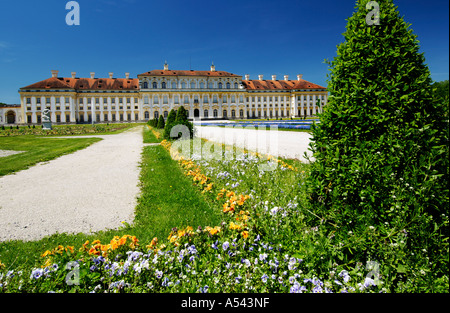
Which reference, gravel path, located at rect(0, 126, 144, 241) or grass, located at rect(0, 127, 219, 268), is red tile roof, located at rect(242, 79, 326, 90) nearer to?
gravel path, located at rect(0, 126, 144, 241)

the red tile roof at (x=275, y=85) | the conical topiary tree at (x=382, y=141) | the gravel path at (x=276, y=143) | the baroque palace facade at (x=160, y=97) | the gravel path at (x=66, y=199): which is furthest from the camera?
the red tile roof at (x=275, y=85)

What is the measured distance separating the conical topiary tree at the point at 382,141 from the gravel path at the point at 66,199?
263 cm

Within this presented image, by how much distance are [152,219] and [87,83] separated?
7082 cm

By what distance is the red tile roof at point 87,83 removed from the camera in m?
58.7

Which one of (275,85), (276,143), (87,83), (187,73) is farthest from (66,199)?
(275,85)

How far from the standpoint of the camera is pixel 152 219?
3307 mm

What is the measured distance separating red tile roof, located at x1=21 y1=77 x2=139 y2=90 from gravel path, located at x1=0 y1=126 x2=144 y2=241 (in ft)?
208

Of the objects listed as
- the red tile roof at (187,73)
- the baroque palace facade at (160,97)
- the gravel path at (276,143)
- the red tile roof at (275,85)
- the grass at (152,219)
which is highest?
the red tile roof at (187,73)

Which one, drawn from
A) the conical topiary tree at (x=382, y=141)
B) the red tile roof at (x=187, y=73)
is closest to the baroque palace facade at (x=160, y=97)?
the red tile roof at (x=187, y=73)

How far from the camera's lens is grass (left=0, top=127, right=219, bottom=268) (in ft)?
8.49

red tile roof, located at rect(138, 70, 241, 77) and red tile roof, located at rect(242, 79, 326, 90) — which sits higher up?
red tile roof, located at rect(138, 70, 241, 77)

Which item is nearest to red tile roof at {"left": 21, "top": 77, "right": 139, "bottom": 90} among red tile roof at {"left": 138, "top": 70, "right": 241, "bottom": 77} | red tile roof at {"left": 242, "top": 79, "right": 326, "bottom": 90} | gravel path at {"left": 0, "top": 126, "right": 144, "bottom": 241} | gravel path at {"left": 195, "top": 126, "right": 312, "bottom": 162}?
red tile roof at {"left": 138, "top": 70, "right": 241, "bottom": 77}

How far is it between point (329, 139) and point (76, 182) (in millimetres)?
5123

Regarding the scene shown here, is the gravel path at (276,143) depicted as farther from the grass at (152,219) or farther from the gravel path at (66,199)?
the gravel path at (66,199)
